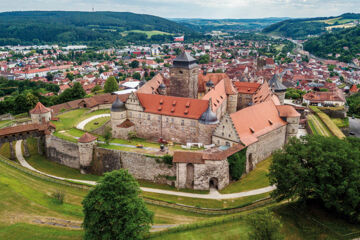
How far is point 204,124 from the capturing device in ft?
184

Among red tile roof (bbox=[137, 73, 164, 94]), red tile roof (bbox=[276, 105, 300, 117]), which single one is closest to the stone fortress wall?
red tile roof (bbox=[137, 73, 164, 94])

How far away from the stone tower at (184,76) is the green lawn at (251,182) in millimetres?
27866

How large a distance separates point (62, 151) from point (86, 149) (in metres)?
8.78

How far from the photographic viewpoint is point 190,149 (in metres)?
55.3

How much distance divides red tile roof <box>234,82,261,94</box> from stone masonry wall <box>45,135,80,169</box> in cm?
4641

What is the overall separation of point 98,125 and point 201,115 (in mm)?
29756

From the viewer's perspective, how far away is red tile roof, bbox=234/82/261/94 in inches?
3093

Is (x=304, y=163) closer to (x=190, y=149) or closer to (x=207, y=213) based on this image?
(x=207, y=213)

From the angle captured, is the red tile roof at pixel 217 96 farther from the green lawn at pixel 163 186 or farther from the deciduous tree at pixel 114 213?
the deciduous tree at pixel 114 213

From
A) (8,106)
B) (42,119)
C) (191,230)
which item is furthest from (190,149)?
(8,106)

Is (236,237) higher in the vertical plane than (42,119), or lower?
lower

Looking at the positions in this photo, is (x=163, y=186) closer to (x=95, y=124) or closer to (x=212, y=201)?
(x=212, y=201)

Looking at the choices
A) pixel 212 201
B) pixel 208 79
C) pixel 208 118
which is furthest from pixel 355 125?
pixel 212 201

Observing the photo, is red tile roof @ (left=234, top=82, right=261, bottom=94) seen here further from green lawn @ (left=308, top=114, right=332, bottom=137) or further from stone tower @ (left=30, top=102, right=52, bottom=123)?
stone tower @ (left=30, top=102, right=52, bottom=123)
